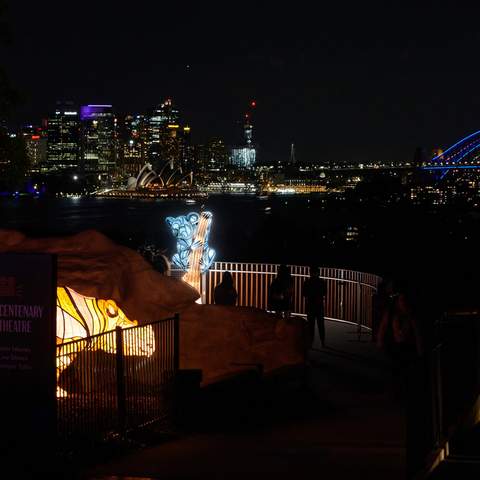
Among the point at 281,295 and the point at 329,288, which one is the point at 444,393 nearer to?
the point at 281,295

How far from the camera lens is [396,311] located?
12000mm

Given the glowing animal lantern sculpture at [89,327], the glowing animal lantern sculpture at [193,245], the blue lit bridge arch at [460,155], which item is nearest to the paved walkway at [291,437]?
the glowing animal lantern sculpture at [89,327]

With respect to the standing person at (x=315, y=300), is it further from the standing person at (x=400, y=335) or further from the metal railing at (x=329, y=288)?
the standing person at (x=400, y=335)

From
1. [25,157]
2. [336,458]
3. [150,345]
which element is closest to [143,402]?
[150,345]

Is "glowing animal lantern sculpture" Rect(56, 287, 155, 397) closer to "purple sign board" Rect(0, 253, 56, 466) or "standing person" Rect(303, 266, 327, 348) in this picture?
"purple sign board" Rect(0, 253, 56, 466)

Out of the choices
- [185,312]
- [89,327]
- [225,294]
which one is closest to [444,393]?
[89,327]

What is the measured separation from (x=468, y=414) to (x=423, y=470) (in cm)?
75

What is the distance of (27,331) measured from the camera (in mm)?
7242

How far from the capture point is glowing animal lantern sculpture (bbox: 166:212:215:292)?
1788 cm

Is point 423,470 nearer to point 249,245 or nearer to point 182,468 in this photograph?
point 182,468

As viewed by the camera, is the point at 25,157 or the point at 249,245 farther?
the point at 249,245

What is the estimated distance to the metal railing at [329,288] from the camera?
17.4 m

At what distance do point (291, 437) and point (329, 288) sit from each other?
30.7ft

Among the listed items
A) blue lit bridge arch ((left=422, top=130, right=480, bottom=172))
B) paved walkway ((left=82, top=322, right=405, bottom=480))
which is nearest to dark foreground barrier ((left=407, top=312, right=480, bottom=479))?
paved walkway ((left=82, top=322, right=405, bottom=480))
